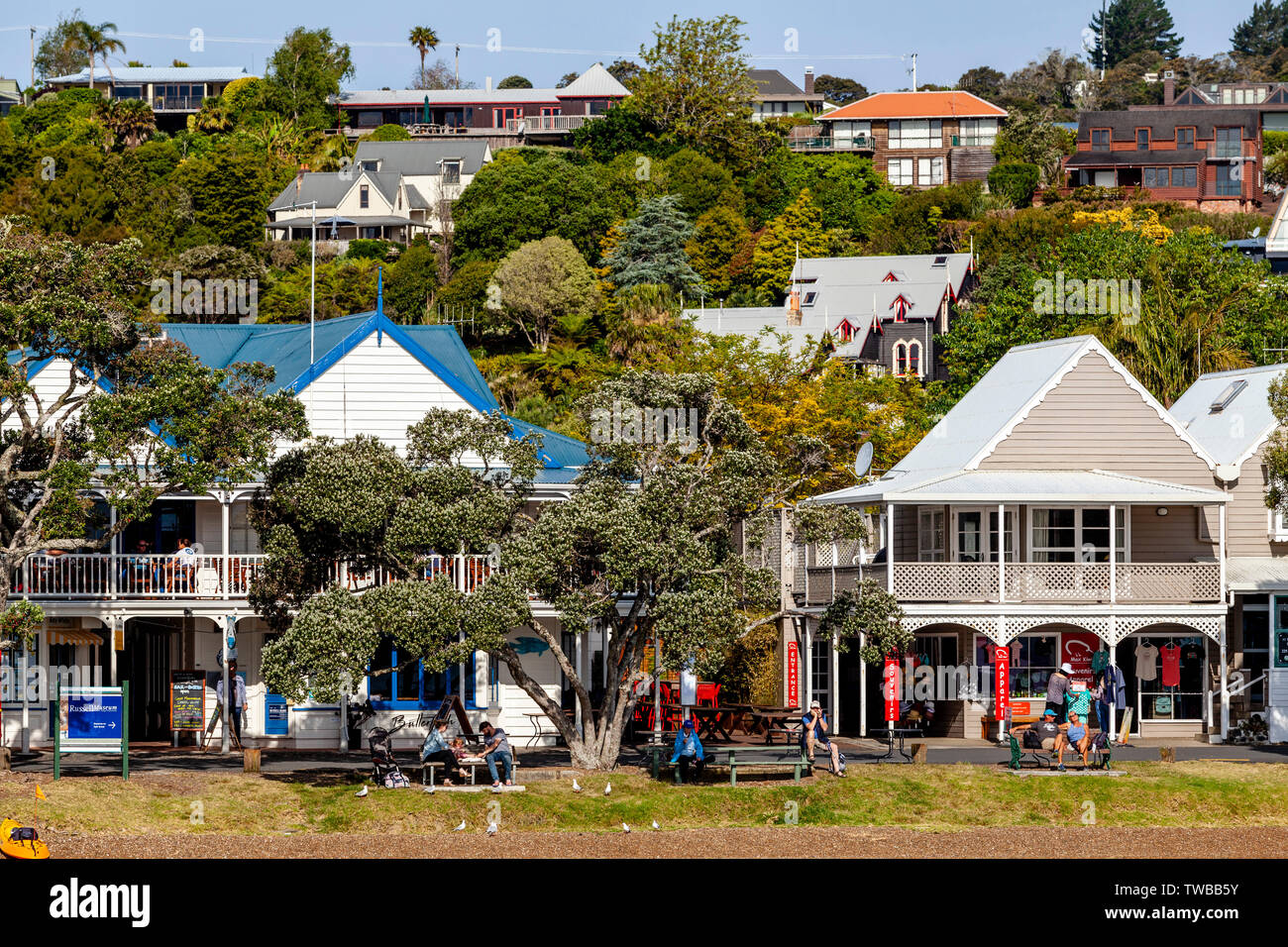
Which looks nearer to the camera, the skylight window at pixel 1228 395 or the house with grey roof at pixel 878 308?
the skylight window at pixel 1228 395

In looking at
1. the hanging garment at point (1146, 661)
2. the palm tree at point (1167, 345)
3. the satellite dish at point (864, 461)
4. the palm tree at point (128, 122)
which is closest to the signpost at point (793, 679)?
the satellite dish at point (864, 461)

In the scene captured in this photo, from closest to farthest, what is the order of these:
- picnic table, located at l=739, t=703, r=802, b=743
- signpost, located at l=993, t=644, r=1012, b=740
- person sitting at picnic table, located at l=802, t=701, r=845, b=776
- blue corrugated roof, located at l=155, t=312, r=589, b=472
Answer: person sitting at picnic table, located at l=802, t=701, r=845, b=776 → picnic table, located at l=739, t=703, r=802, b=743 → signpost, located at l=993, t=644, r=1012, b=740 → blue corrugated roof, located at l=155, t=312, r=589, b=472

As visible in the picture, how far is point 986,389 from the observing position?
Result: 41.5 meters

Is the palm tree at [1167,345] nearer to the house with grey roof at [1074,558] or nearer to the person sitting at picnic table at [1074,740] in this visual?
the house with grey roof at [1074,558]

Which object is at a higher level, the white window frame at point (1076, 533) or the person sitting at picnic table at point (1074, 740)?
the white window frame at point (1076, 533)

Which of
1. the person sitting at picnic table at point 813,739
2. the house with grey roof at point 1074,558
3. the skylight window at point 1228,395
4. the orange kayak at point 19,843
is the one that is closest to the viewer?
the orange kayak at point 19,843

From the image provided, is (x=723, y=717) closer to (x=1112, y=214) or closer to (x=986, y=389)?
(x=986, y=389)

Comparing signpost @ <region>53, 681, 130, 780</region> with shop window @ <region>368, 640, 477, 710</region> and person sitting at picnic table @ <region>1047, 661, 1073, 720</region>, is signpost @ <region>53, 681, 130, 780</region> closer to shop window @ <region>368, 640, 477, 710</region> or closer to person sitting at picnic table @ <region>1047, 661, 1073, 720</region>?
shop window @ <region>368, 640, 477, 710</region>

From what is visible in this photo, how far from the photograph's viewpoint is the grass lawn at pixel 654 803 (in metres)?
26.8

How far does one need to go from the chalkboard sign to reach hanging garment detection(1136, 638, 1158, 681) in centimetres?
1844

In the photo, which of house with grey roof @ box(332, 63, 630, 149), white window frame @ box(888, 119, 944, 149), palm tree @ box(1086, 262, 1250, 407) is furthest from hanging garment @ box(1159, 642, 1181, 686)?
house with grey roof @ box(332, 63, 630, 149)

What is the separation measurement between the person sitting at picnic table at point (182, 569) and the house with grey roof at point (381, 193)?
69622 millimetres

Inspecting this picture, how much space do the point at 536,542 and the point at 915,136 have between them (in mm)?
105133

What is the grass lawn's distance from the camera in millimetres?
26844
